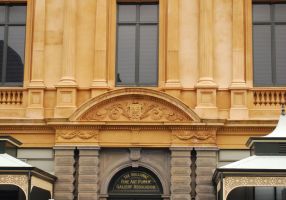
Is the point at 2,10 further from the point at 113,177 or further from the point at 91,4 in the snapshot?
the point at 113,177

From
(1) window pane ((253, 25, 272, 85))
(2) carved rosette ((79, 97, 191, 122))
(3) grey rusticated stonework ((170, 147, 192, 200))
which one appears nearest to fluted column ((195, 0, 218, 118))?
(2) carved rosette ((79, 97, 191, 122))

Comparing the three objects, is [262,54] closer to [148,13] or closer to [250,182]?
[148,13]

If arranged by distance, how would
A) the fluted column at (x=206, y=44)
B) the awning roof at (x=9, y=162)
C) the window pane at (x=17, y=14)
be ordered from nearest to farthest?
the awning roof at (x=9, y=162) → the fluted column at (x=206, y=44) → the window pane at (x=17, y=14)

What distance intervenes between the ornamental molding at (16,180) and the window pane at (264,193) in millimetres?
7951

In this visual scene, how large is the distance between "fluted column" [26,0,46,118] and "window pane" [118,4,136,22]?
286 cm

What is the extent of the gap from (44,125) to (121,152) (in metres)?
2.95

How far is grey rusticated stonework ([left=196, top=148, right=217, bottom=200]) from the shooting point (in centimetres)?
2642

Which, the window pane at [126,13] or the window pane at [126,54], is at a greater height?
the window pane at [126,13]

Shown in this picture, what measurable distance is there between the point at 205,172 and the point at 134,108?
3.40 metres

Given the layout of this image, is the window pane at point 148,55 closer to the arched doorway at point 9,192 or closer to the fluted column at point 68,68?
the fluted column at point 68,68

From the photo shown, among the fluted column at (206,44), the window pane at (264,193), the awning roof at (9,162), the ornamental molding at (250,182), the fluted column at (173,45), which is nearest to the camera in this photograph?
the ornamental molding at (250,182)

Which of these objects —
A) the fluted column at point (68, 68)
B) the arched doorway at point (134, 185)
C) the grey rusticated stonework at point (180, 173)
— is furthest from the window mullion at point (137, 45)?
the arched doorway at point (134, 185)

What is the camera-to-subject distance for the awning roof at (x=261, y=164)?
77.3 ft

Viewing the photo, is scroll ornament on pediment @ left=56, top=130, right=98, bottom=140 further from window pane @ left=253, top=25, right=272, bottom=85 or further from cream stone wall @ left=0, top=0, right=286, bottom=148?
window pane @ left=253, top=25, right=272, bottom=85
